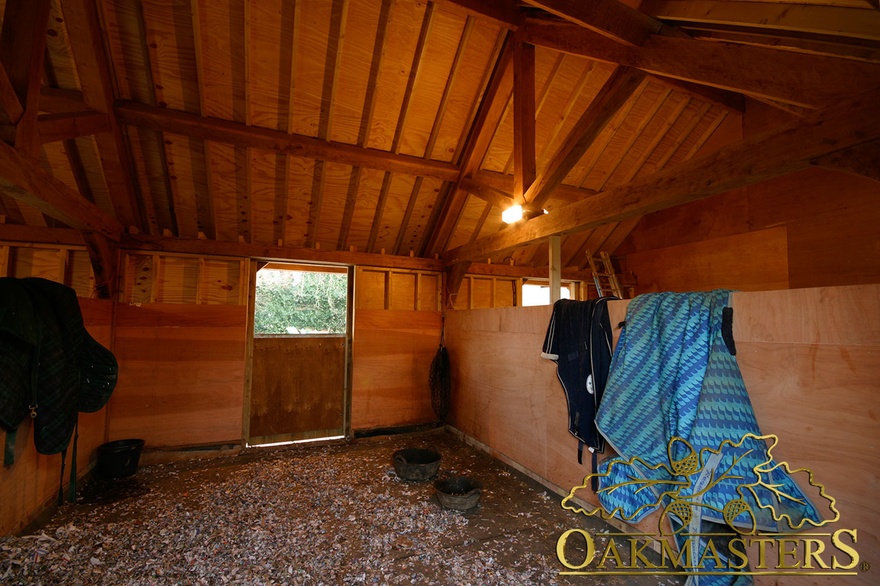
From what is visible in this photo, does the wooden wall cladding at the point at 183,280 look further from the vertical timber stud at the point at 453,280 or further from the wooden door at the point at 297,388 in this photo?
the vertical timber stud at the point at 453,280

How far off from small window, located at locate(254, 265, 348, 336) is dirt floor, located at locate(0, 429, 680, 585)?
5415 millimetres

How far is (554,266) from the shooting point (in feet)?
12.3

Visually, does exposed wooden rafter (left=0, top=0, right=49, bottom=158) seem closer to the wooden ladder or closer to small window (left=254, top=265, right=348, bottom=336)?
the wooden ladder

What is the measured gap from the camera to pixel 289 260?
5.16 m

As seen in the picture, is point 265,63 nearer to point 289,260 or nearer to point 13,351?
point 289,260

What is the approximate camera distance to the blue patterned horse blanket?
6.19 ft

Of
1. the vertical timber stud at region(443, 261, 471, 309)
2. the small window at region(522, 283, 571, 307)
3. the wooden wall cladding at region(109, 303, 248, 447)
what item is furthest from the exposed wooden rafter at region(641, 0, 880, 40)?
the wooden wall cladding at region(109, 303, 248, 447)

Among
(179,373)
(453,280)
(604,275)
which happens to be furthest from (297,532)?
(604,275)

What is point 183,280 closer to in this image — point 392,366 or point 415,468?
point 392,366

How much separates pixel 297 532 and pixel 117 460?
7.82 ft

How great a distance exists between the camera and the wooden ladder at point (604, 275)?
6.22 metres

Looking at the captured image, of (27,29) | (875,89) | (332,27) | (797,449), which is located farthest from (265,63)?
(797,449)

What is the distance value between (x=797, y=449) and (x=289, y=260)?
5200 millimetres

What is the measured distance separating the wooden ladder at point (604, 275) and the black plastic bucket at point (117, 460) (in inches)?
250
